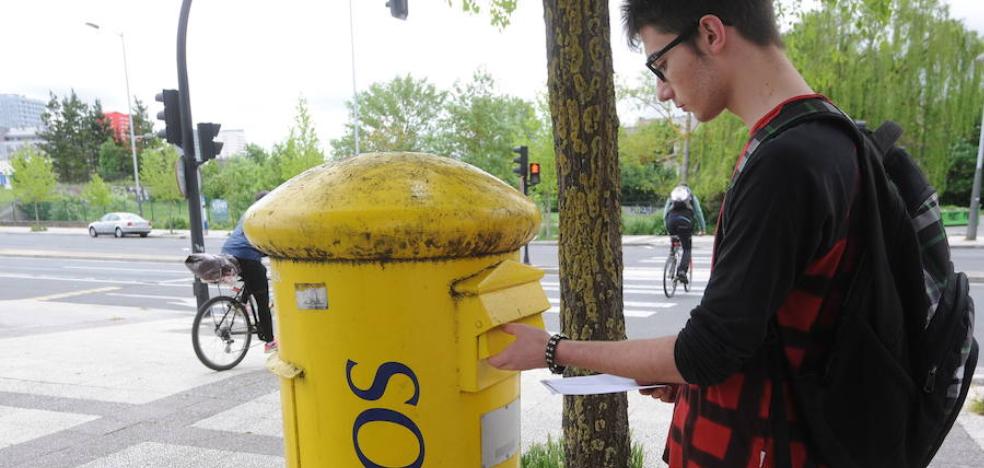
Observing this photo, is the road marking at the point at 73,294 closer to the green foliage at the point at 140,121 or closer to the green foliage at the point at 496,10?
the green foliage at the point at 496,10

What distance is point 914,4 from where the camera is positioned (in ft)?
67.2

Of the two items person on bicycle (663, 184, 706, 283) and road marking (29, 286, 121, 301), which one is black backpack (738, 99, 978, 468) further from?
road marking (29, 286, 121, 301)

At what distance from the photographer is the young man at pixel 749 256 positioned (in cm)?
99

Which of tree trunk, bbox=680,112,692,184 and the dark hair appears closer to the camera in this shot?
the dark hair

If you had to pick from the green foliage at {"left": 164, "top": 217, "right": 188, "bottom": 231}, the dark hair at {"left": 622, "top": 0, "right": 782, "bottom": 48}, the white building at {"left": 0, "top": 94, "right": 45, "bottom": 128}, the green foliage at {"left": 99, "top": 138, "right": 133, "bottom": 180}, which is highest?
the white building at {"left": 0, "top": 94, "right": 45, "bottom": 128}

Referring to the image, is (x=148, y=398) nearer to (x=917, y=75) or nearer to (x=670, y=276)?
(x=670, y=276)

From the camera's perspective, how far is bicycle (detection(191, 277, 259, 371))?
5285 millimetres

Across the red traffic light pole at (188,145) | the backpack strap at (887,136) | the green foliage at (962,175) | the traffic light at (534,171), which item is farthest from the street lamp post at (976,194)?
the backpack strap at (887,136)

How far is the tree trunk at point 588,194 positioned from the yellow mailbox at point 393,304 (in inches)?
A: 30.8

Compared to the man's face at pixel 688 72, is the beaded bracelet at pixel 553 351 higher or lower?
lower

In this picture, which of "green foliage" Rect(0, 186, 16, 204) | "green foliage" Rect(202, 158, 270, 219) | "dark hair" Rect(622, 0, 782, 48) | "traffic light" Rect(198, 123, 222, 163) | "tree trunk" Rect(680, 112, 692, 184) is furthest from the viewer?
"green foliage" Rect(0, 186, 16, 204)

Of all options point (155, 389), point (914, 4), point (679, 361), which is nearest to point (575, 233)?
point (679, 361)

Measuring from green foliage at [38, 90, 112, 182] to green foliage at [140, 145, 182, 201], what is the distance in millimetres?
26707

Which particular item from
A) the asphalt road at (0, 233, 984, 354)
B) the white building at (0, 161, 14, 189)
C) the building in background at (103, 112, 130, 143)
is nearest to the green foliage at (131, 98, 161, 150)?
the building in background at (103, 112, 130, 143)
